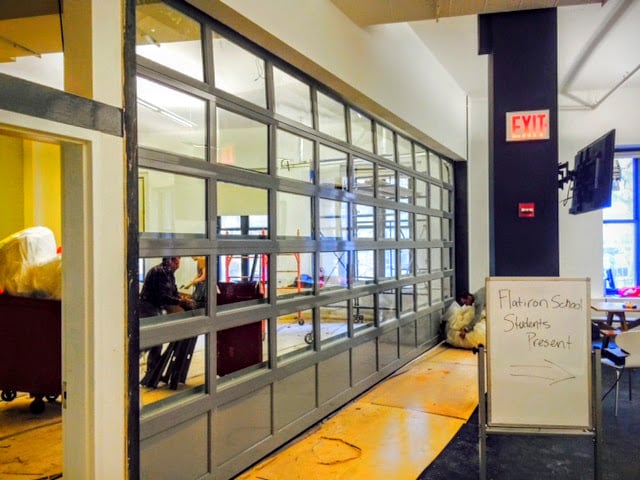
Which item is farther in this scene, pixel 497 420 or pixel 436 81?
pixel 436 81

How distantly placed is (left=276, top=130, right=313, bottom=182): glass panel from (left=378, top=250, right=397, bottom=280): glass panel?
1.65m

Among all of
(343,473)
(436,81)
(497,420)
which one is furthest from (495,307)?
(436,81)

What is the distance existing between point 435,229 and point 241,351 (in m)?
4.53

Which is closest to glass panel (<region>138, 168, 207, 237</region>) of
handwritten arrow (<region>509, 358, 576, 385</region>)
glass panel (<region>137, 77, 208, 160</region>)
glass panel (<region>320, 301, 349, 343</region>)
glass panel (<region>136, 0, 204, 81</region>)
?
glass panel (<region>137, 77, 208, 160</region>)

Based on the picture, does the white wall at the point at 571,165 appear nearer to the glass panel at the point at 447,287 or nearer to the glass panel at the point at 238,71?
the glass panel at the point at 447,287

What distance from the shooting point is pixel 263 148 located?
10.8ft

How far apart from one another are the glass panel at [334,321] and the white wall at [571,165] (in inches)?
168

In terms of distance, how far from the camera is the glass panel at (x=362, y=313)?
458 centimetres

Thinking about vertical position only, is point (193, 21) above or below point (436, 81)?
below

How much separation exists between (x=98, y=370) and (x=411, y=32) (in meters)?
4.89

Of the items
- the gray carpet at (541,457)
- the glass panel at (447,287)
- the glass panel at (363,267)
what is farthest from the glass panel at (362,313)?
the glass panel at (447,287)

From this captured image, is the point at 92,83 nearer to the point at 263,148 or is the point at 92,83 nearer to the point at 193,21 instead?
the point at 193,21

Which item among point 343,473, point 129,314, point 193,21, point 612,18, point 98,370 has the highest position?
point 612,18

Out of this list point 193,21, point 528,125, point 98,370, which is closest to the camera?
point 98,370
